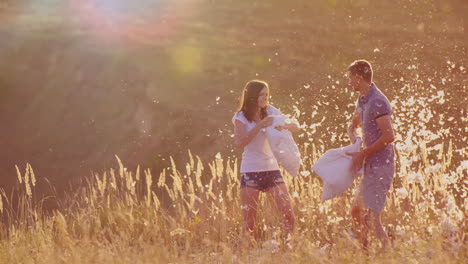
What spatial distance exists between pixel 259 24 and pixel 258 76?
8790 millimetres

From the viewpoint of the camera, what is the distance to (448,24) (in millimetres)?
30984

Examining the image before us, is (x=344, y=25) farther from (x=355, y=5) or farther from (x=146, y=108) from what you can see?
(x=146, y=108)

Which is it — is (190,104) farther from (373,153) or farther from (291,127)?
(373,153)

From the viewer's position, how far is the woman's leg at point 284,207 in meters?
5.70

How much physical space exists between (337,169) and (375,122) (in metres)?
0.46

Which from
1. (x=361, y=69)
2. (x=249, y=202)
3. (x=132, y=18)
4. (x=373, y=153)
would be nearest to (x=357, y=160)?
(x=373, y=153)

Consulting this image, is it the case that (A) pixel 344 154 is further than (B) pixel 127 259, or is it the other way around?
(A) pixel 344 154

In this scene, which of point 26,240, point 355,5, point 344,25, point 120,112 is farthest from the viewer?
point 355,5

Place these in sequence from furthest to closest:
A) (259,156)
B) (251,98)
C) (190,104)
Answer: (190,104), (251,98), (259,156)

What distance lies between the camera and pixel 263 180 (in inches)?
227

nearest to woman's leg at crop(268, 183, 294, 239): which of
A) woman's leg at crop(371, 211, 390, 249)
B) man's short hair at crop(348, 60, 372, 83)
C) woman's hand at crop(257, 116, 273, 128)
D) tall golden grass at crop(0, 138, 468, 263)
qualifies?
tall golden grass at crop(0, 138, 468, 263)

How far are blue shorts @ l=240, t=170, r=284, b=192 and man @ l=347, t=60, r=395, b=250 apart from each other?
71 cm

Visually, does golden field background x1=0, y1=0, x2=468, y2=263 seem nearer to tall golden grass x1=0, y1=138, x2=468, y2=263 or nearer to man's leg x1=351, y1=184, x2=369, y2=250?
tall golden grass x1=0, y1=138, x2=468, y2=263

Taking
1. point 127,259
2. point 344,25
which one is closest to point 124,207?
point 127,259
